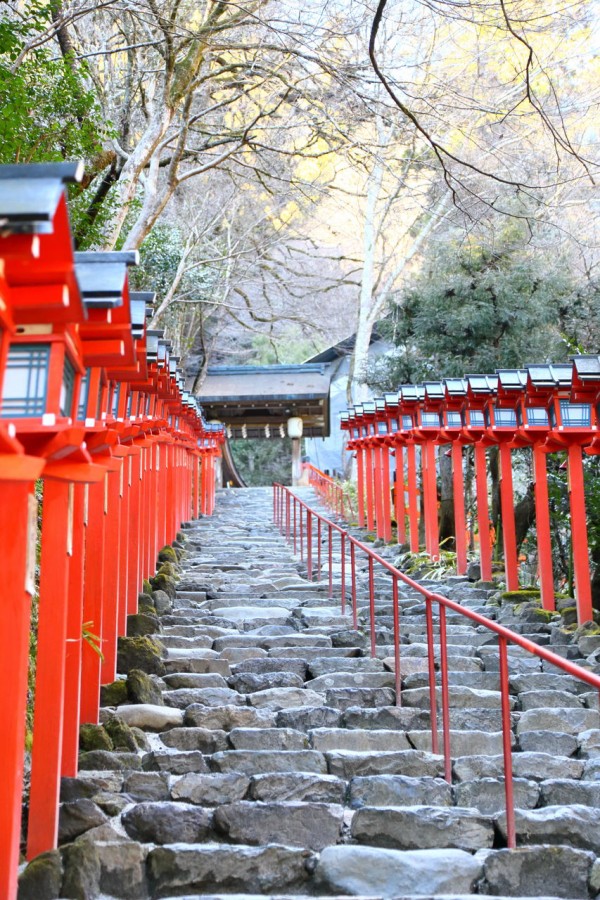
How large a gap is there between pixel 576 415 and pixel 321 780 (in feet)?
17.1

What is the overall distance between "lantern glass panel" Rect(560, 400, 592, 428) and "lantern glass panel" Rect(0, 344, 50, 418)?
6620mm

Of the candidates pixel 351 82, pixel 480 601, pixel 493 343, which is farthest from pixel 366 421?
pixel 351 82

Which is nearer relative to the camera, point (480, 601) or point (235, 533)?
point (480, 601)

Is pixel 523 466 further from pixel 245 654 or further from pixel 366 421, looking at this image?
pixel 245 654

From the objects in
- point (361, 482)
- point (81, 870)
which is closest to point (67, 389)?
point (81, 870)

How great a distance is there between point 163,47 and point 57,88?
2151mm

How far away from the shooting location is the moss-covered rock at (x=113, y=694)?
20.2ft

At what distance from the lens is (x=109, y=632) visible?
20.5 ft

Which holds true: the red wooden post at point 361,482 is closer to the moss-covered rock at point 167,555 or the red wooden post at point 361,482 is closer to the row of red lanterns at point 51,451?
the moss-covered rock at point 167,555

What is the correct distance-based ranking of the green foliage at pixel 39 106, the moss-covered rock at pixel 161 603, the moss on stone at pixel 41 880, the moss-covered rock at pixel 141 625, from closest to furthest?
the moss on stone at pixel 41 880, the green foliage at pixel 39 106, the moss-covered rock at pixel 141 625, the moss-covered rock at pixel 161 603

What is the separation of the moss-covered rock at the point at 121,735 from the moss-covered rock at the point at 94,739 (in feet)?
0.22

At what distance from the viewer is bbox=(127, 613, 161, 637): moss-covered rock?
7794 mm

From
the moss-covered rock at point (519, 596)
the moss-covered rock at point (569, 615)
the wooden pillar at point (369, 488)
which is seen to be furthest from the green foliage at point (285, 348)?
the moss-covered rock at point (569, 615)

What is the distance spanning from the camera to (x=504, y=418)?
10625 mm
